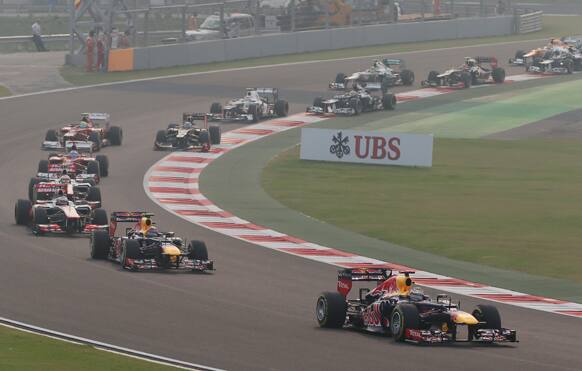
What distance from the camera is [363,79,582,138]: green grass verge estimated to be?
167ft

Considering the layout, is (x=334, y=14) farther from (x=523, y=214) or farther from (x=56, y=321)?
(x=56, y=321)

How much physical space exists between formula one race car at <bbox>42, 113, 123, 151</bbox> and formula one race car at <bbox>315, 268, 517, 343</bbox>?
68.1ft

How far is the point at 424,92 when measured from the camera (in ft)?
199

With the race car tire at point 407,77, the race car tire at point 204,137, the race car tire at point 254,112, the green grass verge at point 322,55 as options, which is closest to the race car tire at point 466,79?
the race car tire at point 407,77

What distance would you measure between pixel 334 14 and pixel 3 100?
26.5 meters

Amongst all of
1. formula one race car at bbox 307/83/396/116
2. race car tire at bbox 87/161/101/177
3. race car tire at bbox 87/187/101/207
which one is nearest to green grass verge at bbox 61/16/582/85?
formula one race car at bbox 307/83/396/116

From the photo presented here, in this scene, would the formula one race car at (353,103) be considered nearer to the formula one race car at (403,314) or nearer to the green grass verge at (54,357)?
the formula one race car at (403,314)

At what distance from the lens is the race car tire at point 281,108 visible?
51503 millimetres

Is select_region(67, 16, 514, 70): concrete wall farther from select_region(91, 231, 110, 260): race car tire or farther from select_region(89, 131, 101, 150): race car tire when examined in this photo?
select_region(91, 231, 110, 260): race car tire

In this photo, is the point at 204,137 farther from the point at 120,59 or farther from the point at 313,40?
the point at 313,40

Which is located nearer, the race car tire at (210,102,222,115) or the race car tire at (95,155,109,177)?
the race car tire at (95,155,109,177)

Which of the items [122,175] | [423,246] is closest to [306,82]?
[122,175]

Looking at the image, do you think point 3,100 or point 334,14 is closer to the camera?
point 3,100

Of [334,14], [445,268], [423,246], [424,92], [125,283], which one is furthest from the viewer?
[334,14]
